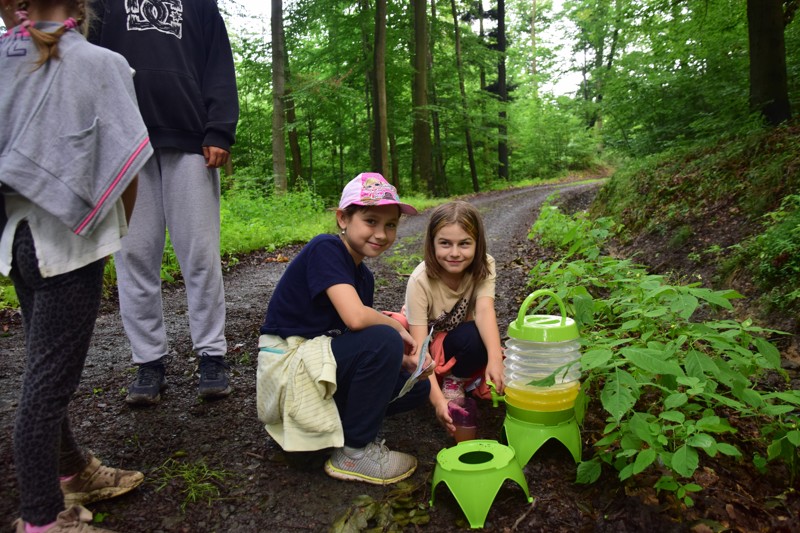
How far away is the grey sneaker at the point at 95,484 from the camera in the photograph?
72.9 inches

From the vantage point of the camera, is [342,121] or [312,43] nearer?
[342,121]

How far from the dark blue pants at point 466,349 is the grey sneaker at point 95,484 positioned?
160 cm

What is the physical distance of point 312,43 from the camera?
21.5 meters

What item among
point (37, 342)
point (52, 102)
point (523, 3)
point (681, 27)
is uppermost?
point (523, 3)

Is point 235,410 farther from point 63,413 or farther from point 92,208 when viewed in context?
point 92,208

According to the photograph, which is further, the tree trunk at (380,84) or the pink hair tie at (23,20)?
the tree trunk at (380,84)

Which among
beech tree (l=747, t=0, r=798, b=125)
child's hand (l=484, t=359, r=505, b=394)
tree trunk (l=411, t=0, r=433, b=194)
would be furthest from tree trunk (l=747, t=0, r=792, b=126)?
tree trunk (l=411, t=0, r=433, b=194)

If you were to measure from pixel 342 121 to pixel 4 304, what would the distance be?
1604 centimetres

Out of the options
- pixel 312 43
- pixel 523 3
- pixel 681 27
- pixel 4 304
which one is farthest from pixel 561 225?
pixel 523 3

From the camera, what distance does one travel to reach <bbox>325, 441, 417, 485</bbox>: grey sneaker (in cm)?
215

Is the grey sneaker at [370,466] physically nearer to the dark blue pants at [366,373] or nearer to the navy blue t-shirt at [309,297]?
the dark blue pants at [366,373]

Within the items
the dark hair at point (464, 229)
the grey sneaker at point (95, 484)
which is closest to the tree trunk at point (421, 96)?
the dark hair at point (464, 229)

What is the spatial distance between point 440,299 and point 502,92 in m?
22.7

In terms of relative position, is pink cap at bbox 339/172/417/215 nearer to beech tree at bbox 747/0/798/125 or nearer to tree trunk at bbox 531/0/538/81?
beech tree at bbox 747/0/798/125
